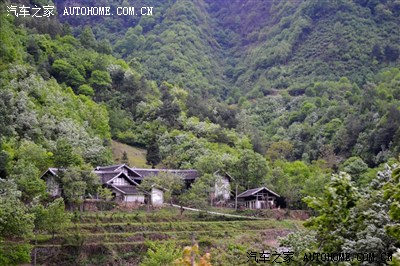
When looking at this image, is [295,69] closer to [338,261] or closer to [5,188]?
[5,188]

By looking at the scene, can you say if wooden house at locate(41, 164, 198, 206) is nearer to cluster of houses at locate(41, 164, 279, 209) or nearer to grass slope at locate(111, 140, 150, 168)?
cluster of houses at locate(41, 164, 279, 209)

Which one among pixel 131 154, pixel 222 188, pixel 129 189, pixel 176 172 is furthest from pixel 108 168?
pixel 131 154

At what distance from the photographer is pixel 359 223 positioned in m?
8.16

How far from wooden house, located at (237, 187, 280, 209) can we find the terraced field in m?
4.63

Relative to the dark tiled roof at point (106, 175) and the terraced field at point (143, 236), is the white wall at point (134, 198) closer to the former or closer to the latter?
the dark tiled roof at point (106, 175)

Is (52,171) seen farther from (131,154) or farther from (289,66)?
(289,66)

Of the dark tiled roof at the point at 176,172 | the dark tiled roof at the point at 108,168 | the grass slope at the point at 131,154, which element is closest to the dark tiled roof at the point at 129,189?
the dark tiled roof at the point at 108,168

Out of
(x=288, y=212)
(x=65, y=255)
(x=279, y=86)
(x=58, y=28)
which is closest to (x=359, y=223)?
(x=65, y=255)

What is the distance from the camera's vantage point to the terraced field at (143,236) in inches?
1125

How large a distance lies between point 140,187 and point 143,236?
9.54 meters

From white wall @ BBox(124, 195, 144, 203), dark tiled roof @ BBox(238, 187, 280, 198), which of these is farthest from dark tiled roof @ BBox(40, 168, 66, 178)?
dark tiled roof @ BBox(238, 187, 280, 198)

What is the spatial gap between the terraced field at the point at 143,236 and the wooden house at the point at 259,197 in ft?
15.2

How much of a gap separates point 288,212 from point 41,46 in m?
38.9

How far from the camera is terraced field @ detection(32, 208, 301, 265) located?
28562mm
